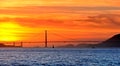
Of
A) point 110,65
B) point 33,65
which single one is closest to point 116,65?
point 110,65

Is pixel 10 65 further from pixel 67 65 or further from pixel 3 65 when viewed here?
pixel 67 65

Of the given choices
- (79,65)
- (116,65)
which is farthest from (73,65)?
(116,65)

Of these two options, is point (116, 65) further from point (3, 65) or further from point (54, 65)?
point (3, 65)

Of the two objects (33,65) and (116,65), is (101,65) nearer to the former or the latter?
(116,65)

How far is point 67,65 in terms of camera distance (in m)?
72.4

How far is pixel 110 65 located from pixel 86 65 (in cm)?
293

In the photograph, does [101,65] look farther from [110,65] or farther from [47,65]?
[47,65]

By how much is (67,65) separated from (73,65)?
0.89 m

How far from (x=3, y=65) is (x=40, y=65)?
14.8ft

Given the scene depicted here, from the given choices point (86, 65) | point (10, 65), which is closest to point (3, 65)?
point (10, 65)

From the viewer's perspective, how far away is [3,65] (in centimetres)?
7050

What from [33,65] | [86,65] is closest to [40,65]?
[33,65]

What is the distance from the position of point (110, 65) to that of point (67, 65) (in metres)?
5.26

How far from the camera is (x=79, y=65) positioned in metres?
72.8
